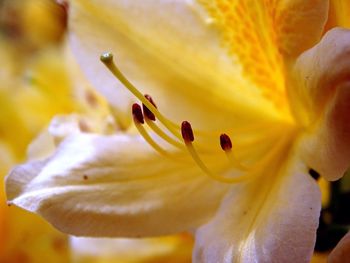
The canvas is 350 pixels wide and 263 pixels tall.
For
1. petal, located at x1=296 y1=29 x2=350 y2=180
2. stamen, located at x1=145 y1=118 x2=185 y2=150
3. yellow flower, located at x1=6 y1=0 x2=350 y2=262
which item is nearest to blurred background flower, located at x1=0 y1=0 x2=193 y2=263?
yellow flower, located at x1=6 y1=0 x2=350 y2=262

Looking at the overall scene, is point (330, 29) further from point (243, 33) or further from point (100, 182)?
point (100, 182)

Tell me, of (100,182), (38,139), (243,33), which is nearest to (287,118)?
(243,33)

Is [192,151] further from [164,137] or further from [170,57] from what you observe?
[170,57]

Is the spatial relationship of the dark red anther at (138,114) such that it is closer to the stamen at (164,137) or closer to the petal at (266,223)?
the stamen at (164,137)

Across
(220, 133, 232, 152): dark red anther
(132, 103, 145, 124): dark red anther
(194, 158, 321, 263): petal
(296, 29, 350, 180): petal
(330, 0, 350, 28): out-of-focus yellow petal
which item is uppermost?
(132, 103, 145, 124): dark red anther

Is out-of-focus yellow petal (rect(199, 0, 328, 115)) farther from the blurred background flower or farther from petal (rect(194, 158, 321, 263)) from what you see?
the blurred background flower

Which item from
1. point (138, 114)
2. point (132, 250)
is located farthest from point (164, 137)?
point (132, 250)

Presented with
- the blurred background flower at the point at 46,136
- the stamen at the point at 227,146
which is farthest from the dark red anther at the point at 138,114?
the blurred background flower at the point at 46,136
